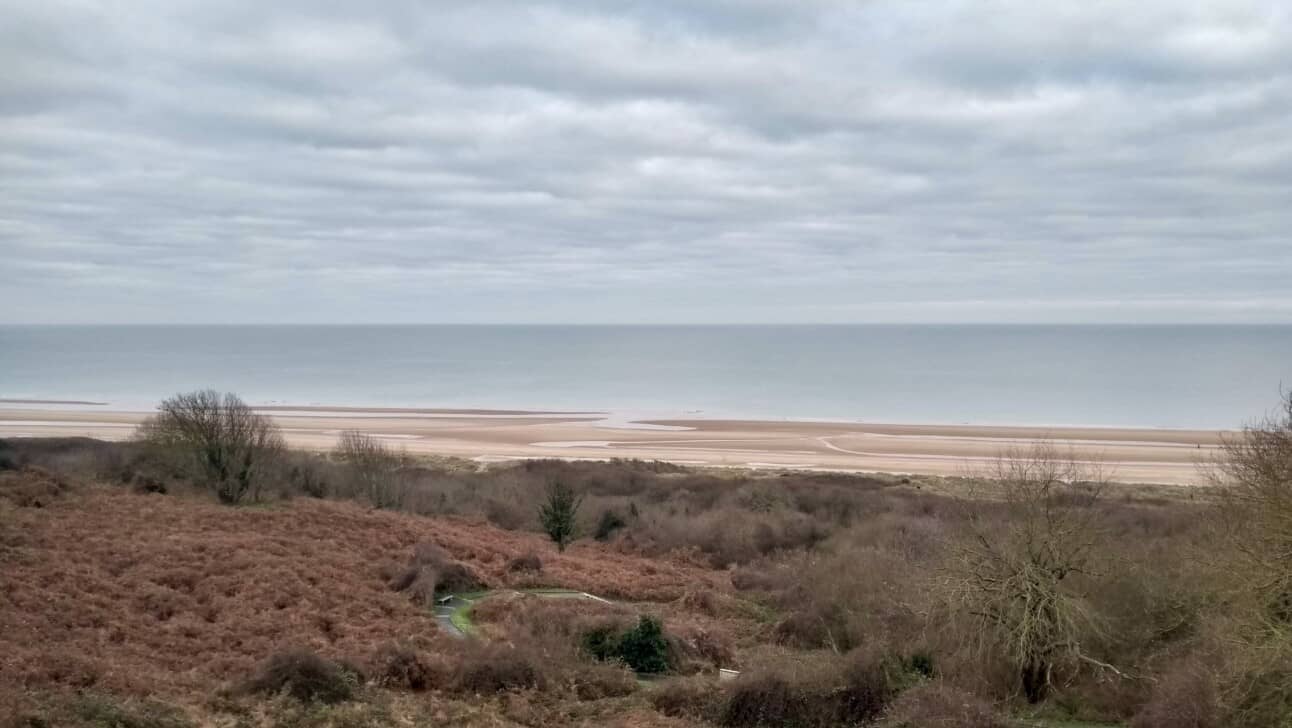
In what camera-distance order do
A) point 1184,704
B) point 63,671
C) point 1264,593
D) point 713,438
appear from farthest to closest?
point 713,438 < point 1264,593 < point 1184,704 < point 63,671

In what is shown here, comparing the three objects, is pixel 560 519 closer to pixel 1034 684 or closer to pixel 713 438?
pixel 1034 684

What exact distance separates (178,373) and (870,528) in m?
116

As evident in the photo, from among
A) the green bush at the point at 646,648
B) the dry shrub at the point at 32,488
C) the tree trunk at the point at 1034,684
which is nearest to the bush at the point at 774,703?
the green bush at the point at 646,648

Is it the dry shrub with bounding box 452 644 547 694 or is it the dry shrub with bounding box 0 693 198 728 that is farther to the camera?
the dry shrub with bounding box 452 644 547 694

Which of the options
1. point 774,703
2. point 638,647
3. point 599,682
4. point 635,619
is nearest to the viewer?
point 774,703

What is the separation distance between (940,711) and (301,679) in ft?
28.7

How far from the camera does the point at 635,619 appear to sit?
62.6 ft

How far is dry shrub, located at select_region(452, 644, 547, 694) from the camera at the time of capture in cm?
1523

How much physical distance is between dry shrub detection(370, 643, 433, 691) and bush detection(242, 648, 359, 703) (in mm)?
909

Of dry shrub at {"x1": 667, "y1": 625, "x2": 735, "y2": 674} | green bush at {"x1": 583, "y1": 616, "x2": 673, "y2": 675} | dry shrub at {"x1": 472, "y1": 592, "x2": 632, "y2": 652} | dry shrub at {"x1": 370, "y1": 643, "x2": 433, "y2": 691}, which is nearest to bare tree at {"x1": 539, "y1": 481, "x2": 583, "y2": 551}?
dry shrub at {"x1": 472, "y1": 592, "x2": 632, "y2": 652}

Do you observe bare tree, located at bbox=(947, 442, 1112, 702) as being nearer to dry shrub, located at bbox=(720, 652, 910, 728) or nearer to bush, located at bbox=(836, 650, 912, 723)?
bush, located at bbox=(836, 650, 912, 723)

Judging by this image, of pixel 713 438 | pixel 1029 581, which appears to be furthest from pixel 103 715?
pixel 713 438

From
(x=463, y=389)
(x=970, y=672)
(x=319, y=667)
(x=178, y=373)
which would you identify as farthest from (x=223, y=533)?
(x=178, y=373)

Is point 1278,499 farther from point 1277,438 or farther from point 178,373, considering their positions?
point 178,373
